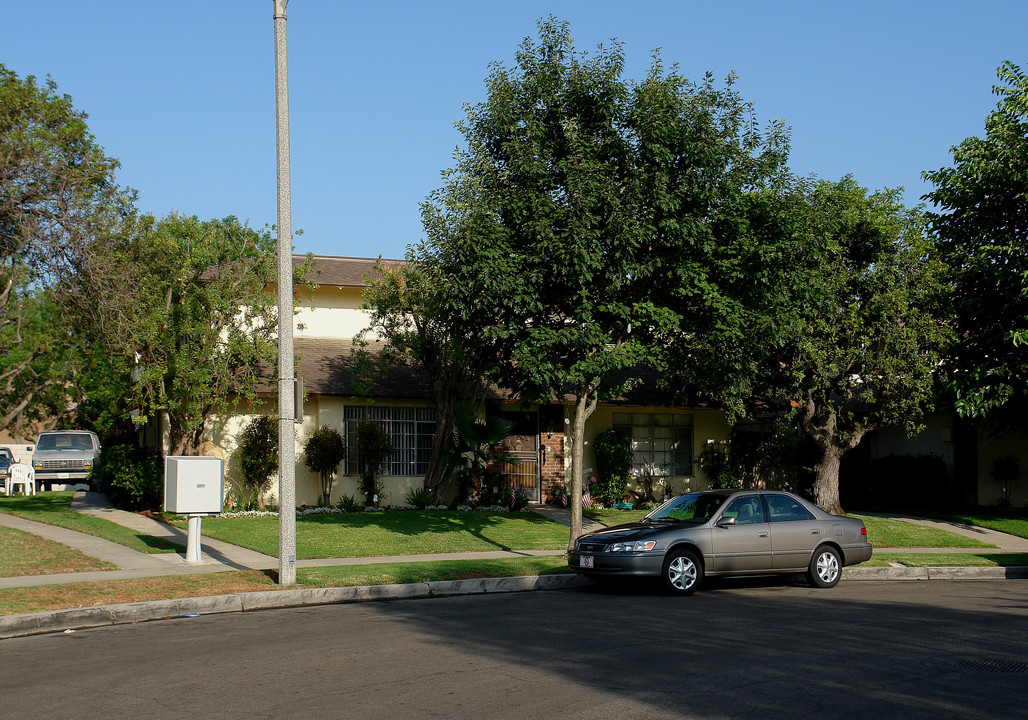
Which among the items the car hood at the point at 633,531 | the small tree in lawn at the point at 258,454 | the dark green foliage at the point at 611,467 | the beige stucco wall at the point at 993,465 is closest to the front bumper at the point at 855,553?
the car hood at the point at 633,531

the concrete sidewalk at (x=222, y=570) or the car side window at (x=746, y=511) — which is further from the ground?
the car side window at (x=746, y=511)

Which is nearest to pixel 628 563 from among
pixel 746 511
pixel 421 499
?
pixel 746 511

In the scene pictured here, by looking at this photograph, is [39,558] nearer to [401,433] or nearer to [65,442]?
[401,433]

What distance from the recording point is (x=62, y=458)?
32.2 m

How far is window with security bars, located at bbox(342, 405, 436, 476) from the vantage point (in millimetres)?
22938

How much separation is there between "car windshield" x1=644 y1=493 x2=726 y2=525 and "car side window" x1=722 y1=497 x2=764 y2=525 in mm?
169

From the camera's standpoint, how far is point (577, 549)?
13172mm

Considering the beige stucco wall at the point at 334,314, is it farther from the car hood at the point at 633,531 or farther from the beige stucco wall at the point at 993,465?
the beige stucco wall at the point at 993,465

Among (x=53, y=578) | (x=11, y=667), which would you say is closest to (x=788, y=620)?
(x=11, y=667)

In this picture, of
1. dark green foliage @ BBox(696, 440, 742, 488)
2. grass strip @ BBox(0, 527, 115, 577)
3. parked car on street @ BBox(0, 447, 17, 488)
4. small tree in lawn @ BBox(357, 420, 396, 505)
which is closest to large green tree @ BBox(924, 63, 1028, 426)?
dark green foliage @ BBox(696, 440, 742, 488)

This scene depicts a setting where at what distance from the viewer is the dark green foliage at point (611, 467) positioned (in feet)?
80.5

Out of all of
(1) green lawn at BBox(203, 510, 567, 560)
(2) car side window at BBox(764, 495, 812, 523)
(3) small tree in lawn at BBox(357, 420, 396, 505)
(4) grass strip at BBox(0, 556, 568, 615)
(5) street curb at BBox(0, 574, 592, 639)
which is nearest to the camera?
(5) street curb at BBox(0, 574, 592, 639)

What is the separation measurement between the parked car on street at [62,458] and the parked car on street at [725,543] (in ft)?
80.6

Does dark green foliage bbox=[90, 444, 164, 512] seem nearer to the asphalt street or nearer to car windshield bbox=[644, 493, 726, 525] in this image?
the asphalt street
